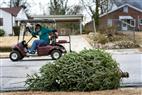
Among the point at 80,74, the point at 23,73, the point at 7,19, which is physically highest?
the point at 7,19

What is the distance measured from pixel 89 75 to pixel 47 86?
0.90m

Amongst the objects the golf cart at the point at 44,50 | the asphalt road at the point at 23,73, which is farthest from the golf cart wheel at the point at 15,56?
the asphalt road at the point at 23,73

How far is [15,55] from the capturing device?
23.0 meters

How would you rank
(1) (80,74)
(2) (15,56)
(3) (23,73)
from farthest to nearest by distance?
(2) (15,56) < (3) (23,73) < (1) (80,74)

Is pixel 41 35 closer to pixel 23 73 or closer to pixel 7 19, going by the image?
pixel 23 73

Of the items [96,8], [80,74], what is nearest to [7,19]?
[96,8]

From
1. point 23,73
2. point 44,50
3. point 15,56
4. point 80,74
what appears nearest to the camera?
point 80,74

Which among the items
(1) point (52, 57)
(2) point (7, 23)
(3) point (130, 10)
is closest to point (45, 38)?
(1) point (52, 57)

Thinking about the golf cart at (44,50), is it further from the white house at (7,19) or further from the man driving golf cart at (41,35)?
the white house at (7,19)

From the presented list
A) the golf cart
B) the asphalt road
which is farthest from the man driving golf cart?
the asphalt road

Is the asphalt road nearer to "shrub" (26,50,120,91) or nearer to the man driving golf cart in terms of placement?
the man driving golf cart

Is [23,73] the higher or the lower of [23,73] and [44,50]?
the lower

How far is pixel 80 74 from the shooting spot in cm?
881

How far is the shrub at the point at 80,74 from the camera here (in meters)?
8.83
